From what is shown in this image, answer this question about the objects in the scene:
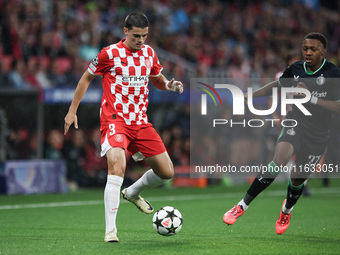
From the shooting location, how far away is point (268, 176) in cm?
825

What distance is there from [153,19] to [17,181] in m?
8.36

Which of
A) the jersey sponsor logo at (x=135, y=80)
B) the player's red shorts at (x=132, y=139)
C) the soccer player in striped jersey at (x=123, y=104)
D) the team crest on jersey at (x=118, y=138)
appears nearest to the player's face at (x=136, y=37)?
the soccer player in striped jersey at (x=123, y=104)

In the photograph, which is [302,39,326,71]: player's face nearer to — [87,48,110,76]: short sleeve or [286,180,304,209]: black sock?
[286,180,304,209]: black sock

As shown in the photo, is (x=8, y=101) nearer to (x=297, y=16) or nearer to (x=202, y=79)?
(x=202, y=79)

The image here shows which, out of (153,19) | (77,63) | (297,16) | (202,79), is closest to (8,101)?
(77,63)

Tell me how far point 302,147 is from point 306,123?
299mm

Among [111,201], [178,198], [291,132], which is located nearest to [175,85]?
[291,132]

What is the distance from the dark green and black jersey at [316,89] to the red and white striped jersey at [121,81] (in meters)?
1.82

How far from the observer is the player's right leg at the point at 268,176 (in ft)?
26.6

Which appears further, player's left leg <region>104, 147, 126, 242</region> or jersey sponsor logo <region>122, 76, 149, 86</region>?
jersey sponsor logo <region>122, 76, 149, 86</region>

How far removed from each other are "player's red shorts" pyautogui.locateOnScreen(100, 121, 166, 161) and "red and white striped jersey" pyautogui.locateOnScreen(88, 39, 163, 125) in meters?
0.09

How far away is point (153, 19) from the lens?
69.7 feet

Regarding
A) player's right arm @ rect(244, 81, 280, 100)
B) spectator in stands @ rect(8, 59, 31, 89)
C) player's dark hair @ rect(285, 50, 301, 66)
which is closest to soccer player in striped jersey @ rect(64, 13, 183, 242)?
player's right arm @ rect(244, 81, 280, 100)

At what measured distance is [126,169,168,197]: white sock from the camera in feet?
27.1
